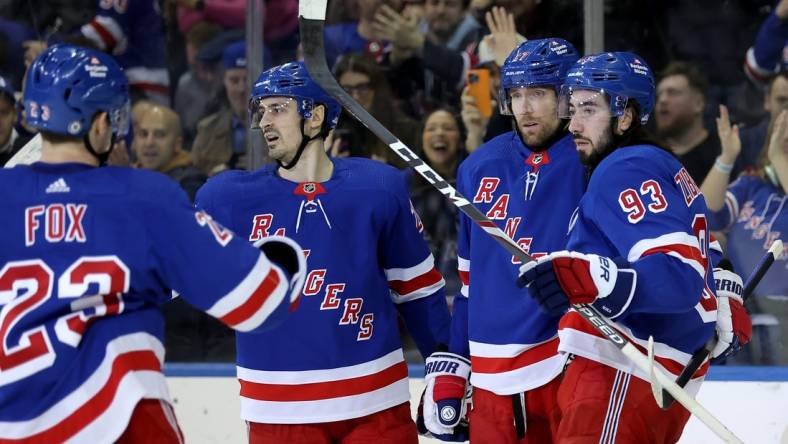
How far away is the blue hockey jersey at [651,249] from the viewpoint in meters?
2.38

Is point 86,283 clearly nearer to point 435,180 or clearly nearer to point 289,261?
point 289,261

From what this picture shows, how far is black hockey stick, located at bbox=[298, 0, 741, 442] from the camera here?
233cm

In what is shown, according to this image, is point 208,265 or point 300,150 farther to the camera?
point 300,150

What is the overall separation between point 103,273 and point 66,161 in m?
0.21

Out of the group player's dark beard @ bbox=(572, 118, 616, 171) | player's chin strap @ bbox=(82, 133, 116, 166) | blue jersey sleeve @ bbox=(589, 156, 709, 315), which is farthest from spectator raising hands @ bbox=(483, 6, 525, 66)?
player's chin strap @ bbox=(82, 133, 116, 166)

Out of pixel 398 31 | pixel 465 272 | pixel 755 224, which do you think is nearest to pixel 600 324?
pixel 465 272

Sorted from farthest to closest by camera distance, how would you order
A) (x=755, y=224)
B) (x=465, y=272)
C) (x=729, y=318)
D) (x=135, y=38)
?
(x=135, y=38), (x=755, y=224), (x=465, y=272), (x=729, y=318)

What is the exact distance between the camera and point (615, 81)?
103 inches

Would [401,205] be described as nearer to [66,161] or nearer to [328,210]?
[328,210]

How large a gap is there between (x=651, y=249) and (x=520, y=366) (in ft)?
1.65

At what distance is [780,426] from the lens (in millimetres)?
3559

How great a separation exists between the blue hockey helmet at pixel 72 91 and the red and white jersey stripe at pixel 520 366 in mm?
1031

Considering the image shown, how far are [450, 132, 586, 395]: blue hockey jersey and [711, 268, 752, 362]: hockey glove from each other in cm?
33

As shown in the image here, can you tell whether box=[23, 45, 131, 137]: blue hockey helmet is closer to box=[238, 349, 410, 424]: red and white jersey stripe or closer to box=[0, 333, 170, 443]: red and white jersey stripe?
box=[0, 333, 170, 443]: red and white jersey stripe
